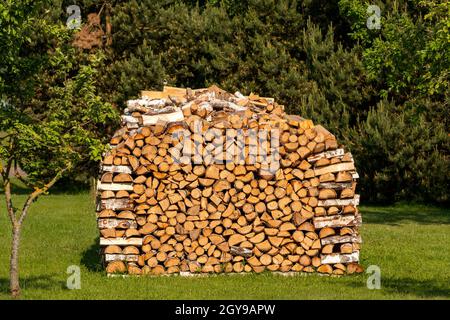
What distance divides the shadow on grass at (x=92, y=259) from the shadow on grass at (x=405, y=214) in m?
9.57

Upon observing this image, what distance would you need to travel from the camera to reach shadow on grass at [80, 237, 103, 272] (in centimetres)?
1654

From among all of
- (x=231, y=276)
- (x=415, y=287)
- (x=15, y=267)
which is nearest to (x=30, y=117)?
(x=15, y=267)

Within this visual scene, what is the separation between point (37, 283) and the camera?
14914mm

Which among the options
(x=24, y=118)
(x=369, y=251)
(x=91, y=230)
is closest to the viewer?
(x=24, y=118)

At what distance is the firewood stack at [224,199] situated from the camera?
15.5 m

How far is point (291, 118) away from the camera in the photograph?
17172mm

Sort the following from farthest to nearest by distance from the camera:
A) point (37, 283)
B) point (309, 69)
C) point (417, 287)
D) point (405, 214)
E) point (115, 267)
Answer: point (309, 69)
point (405, 214)
point (115, 267)
point (37, 283)
point (417, 287)

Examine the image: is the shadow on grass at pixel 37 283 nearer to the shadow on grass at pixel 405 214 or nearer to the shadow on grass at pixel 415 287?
the shadow on grass at pixel 415 287

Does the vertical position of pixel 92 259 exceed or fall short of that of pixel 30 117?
it falls short

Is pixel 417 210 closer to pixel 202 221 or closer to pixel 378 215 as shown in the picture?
pixel 378 215

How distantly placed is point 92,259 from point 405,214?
44.8 ft

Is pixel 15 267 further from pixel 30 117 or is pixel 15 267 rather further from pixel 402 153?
pixel 402 153
